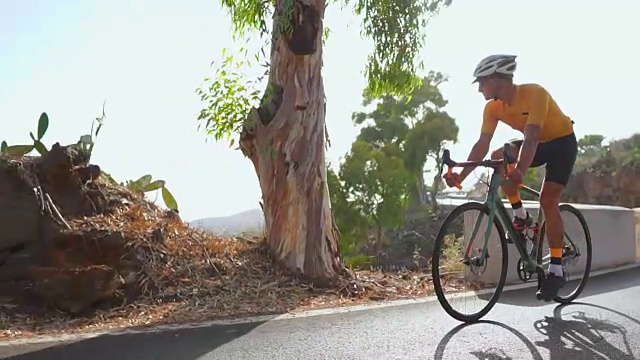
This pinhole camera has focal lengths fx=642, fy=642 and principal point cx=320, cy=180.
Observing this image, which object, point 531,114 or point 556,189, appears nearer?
point 531,114

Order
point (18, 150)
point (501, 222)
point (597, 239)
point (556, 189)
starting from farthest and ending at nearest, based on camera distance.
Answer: point (597, 239), point (18, 150), point (556, 189), point (501, 222)

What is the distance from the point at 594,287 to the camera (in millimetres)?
6328

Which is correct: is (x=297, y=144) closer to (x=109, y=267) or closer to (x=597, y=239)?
(x=109, y=267)

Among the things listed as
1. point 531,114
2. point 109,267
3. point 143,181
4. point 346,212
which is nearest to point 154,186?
point 143,181

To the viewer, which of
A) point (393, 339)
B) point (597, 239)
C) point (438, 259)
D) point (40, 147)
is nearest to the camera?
point (393, 339)

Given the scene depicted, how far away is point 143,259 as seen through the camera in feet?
18.6

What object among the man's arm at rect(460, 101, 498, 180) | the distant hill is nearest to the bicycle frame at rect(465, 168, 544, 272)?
the man's arm at rect(460, 101, 498, 180)

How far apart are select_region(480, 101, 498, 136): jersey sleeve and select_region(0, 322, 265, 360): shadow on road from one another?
8.01ft

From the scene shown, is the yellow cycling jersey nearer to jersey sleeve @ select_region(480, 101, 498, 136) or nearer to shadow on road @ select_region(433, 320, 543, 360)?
jersey sleeve @ select_region(480, 101, 498, 136)

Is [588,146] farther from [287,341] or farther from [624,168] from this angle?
[287,341]

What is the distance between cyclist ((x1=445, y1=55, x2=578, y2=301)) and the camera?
472 centimetres

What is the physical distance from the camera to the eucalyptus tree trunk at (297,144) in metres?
6.27

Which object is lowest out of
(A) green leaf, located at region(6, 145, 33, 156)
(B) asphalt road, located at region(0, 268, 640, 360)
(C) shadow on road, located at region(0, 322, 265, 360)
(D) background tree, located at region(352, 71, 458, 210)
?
(B) asphalt road, located at region(0, 268, 640, 360)

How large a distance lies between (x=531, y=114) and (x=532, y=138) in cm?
21
